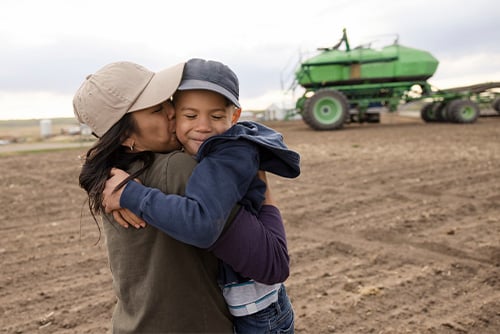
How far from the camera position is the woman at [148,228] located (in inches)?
52.2

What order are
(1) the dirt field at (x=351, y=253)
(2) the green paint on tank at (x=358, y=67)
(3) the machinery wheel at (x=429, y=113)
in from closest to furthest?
(1) the dirt field at (x=351, y=253), (2) the green paint on tank at (x=358, y=67), (3) the machinery wheel at (x=429, y=113)

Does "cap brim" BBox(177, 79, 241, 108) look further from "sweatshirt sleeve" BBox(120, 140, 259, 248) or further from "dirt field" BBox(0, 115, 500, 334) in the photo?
"dirt field" BBox(0, 115, 500, 334)

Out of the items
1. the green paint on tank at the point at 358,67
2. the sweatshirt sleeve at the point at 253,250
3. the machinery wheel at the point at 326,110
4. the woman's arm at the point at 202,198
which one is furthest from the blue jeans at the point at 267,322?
the green paint on tank at the point at 358,67

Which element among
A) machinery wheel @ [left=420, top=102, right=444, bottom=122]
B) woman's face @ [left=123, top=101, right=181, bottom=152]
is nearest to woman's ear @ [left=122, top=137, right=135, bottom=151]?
woman's face @ [left=123, top=101, right=181, bottom=152]

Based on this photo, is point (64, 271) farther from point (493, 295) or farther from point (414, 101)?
point (414, 101)

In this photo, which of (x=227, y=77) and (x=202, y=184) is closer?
(x=202, y=184)

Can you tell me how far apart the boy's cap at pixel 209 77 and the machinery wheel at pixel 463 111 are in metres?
16.2

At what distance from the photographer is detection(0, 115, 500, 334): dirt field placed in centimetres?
304

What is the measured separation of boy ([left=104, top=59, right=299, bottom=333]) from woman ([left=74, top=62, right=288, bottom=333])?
0.04m

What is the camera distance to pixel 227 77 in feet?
4.68

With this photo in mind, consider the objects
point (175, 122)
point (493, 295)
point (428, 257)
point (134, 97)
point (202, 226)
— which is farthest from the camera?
point (428, 257)

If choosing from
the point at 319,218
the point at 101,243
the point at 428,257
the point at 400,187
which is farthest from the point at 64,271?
the point at 400,187

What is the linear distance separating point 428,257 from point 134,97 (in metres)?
3.15

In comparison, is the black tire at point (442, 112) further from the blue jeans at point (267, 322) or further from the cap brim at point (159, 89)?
the cap brim at point (159, 89)
